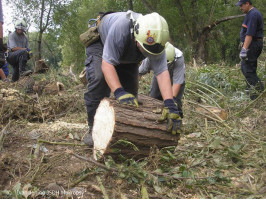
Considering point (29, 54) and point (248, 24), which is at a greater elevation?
point (248, 24)

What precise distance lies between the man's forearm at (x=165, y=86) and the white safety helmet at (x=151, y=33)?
361 mm

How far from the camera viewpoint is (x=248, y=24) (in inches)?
209

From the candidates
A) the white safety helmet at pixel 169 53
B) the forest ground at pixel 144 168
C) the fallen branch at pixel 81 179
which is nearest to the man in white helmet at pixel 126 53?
the forest ground at pixel 144 168

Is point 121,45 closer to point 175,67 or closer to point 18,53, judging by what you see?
point 175,67

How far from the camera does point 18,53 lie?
7.35 metres

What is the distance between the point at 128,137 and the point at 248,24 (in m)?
3.97

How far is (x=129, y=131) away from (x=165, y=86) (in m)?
0.72

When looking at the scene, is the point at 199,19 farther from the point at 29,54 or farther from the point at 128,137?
the point at 128,137

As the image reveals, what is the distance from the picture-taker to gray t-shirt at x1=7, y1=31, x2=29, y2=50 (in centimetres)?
749

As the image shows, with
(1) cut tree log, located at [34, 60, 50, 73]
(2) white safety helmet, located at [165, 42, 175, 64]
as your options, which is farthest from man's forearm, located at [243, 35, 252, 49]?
(1) cut tree log, located at [34, 60, 50, 73]

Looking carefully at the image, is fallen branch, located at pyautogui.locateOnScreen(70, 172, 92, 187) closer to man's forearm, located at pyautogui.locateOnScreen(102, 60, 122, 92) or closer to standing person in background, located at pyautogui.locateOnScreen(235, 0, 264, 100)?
man's forearm, located at pyautogui.locateOnScreen(102, 60, 122, 92)

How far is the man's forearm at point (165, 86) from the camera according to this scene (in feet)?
9.49

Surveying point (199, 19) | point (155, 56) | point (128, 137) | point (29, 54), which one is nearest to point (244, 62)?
point (155, 56)

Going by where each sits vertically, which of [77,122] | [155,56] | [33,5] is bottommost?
[77,122]
